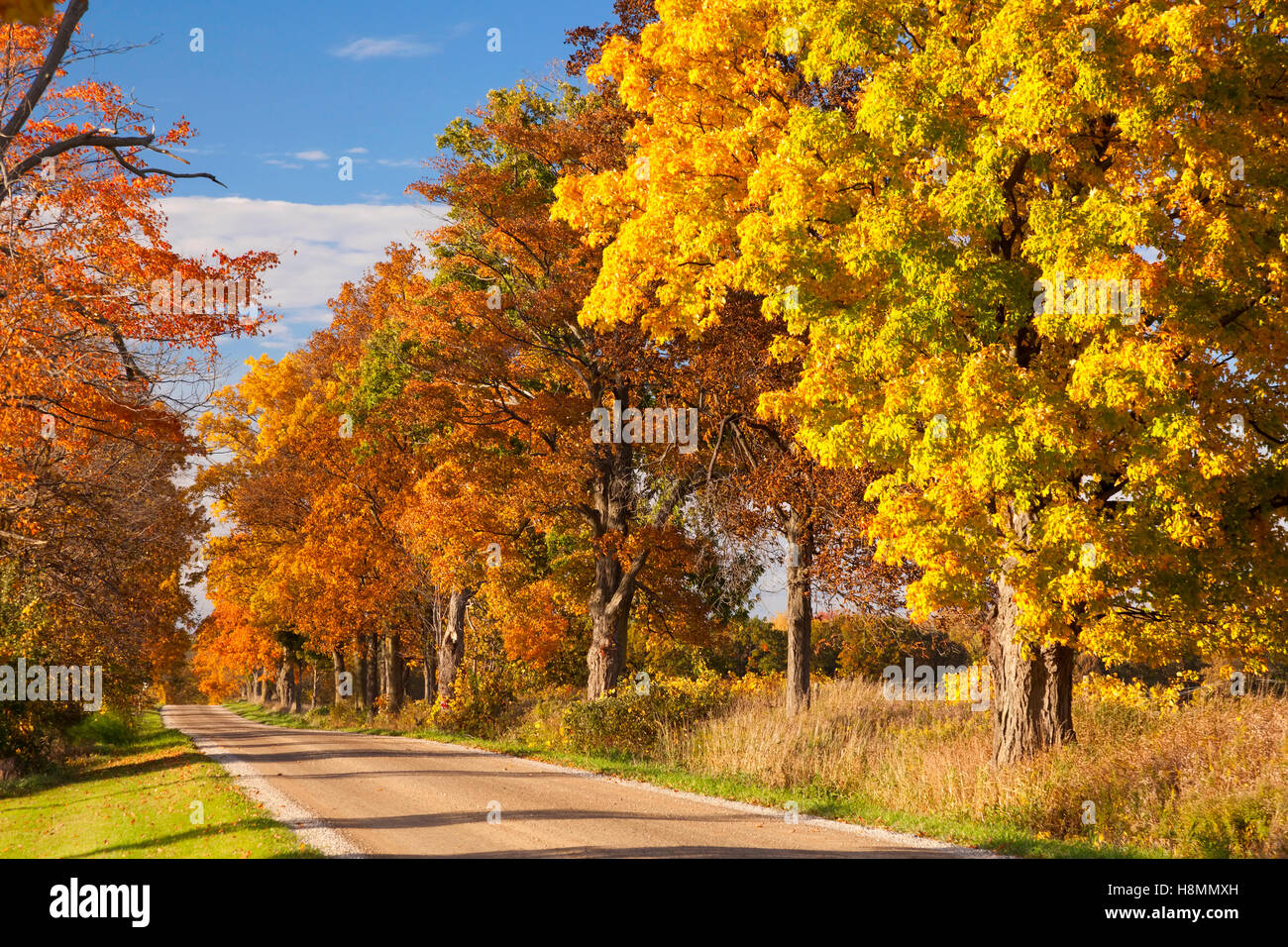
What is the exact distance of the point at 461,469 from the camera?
25125 mm

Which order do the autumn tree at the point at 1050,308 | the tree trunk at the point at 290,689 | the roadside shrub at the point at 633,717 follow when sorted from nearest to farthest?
the autumn tree at the point at 1050,308, the roadside shrub at the point at 633,717, the tree trunk at the point at 290,689

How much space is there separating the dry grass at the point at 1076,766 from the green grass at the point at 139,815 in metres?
7.59

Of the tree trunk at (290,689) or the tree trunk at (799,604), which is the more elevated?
the tree trunk at (799,604)

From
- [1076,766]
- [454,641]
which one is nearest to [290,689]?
[454,641]

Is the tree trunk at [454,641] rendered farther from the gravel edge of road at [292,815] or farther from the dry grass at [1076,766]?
the dry grass at [1076,766]

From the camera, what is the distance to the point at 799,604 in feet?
64.6

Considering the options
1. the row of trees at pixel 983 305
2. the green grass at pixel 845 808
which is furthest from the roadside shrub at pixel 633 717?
the row of trees at pixel 983 305

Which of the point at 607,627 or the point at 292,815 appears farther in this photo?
the point at 607,627

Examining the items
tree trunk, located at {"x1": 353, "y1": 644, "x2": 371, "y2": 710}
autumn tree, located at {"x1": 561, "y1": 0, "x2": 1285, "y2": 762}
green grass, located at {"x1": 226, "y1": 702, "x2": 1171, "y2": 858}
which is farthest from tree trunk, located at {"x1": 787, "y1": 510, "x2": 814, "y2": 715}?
tree trunk, located at {"x1": 353, "y1": 644, "x2": 371, "y2": 710}

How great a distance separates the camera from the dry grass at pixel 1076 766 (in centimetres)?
991

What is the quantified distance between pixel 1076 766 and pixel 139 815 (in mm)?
12910

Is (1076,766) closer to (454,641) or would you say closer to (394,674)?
(454,641)

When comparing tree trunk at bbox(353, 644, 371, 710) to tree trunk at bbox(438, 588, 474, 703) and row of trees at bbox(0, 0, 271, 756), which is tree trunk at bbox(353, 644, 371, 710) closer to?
tree trunk at bbox(438, 588, 474, 703)

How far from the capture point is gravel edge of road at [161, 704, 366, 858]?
995cm
